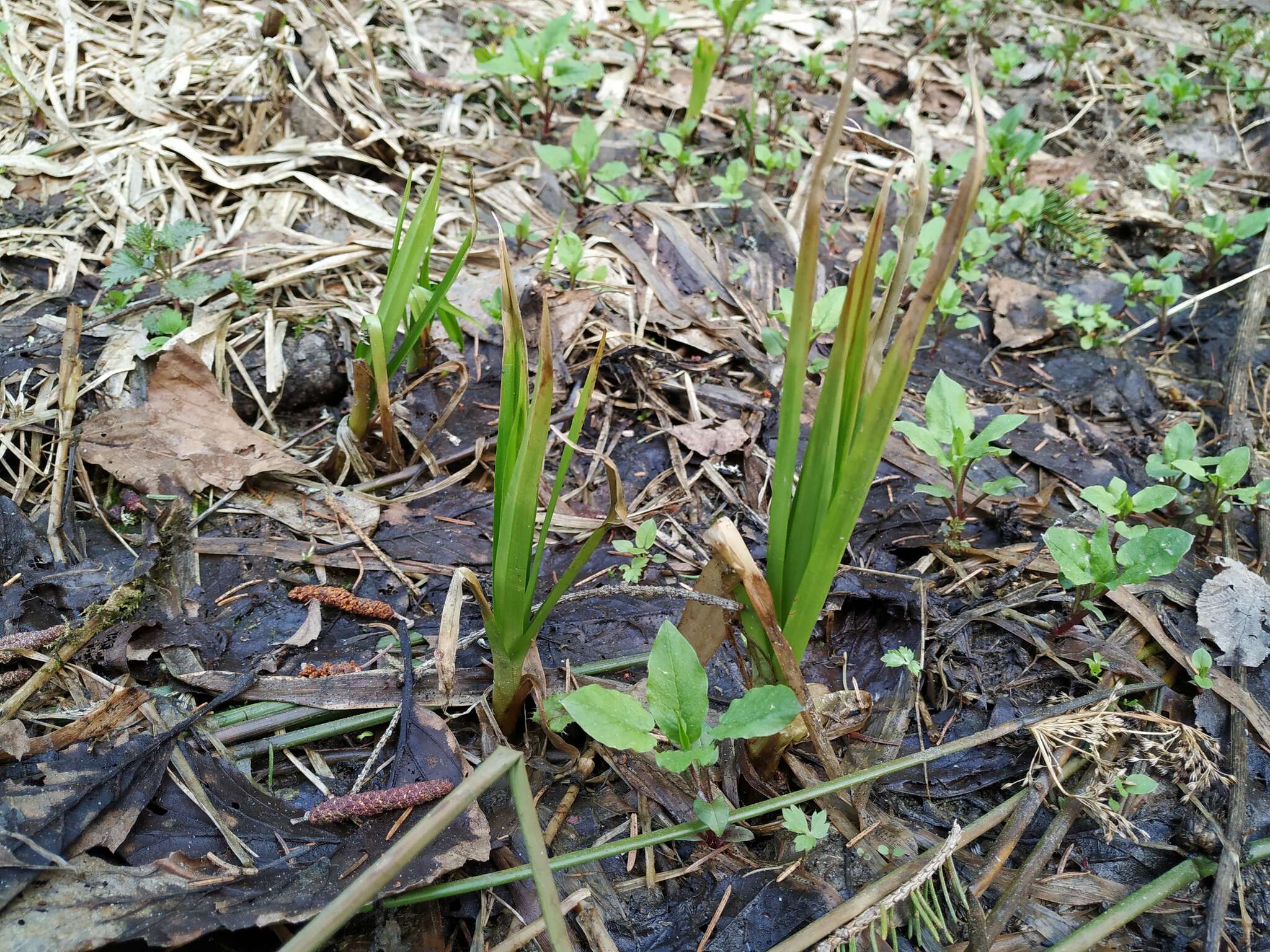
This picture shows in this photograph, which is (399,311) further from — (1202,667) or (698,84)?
(1202,667)

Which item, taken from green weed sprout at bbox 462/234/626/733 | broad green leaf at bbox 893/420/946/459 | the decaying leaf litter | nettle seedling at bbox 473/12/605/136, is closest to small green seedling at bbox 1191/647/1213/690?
the decaying leaf litter

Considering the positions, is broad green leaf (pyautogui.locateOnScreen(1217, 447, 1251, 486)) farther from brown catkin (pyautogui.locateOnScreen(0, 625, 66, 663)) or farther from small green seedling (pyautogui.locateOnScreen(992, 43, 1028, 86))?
brown catkin (pyautogui.locateOnScreen(0, 625, 66, 663))

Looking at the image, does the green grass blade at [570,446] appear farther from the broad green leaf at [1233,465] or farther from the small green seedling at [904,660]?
the broad green leaf at [1233,465]

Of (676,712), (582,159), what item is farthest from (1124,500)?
(582,159)

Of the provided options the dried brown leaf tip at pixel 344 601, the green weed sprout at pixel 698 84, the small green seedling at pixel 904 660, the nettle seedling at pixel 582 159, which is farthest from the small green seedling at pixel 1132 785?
the green weed sprout at pixel 698 84

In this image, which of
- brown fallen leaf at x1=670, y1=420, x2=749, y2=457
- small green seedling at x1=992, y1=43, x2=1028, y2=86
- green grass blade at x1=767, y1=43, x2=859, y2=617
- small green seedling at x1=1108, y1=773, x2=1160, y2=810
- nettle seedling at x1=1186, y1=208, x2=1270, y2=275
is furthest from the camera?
small green seedling at x1=992, y1=43, x2=1028, y2=86

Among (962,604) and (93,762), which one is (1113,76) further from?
(93,762)

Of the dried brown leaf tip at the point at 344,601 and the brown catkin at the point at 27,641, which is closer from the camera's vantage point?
the brown catkin at the point at 27,641

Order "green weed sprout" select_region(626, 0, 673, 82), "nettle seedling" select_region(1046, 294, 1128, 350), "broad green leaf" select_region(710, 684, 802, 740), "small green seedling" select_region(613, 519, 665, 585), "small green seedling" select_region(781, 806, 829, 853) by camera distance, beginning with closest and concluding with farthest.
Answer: "broad green leaf" select_region(710, 684, 802, 740) → "small green seedling" select_region(781, 806, 829, 853) → "small green seedling" select_region(613, 519, 665, 585) → "nettle seedling" select_region(1046, 294, 1128, 350) → "green weed sprout" select_region(626, 0, 673, 82)
